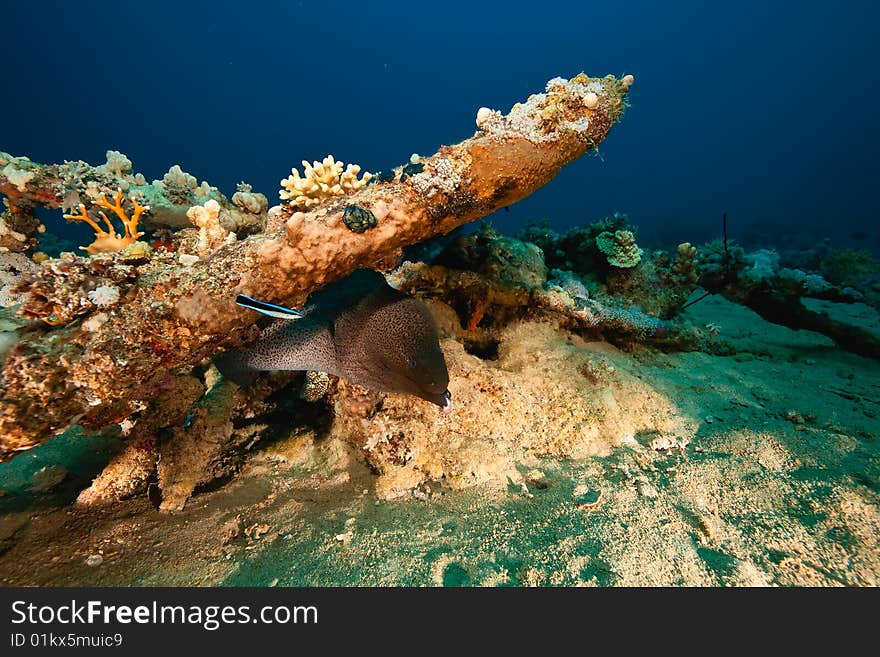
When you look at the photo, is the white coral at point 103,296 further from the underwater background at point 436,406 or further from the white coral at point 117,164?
the white coral at point 117,164

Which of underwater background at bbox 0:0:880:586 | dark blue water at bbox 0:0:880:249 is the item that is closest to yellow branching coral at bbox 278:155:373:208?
underwater background at bbox 0:0:880:586

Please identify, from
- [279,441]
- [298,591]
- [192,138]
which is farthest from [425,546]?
[192,138]

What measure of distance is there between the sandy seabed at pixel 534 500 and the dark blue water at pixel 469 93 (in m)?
56.6

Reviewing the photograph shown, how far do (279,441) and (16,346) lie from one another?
1.62 meters

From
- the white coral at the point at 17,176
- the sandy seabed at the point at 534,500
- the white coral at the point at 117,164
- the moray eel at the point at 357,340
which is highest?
the white coral at the point at 117,164

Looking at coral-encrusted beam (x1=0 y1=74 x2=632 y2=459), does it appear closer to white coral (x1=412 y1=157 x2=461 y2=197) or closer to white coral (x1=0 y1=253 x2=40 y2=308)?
white coral (x1=412 y1=157 x2=461 y2=197)

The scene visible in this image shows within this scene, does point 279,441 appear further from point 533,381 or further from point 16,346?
point 533,381

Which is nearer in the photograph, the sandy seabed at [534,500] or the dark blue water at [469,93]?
the sandy seabed at [534,500]

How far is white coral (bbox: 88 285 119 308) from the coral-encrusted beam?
8 cm

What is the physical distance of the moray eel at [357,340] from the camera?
2.51 metres

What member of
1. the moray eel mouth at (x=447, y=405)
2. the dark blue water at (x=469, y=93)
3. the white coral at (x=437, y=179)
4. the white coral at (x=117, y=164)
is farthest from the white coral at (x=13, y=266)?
the dark blue water at (x=469, y=93)

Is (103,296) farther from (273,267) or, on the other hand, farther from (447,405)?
(447,405)

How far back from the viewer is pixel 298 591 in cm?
175

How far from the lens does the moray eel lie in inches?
98.8
